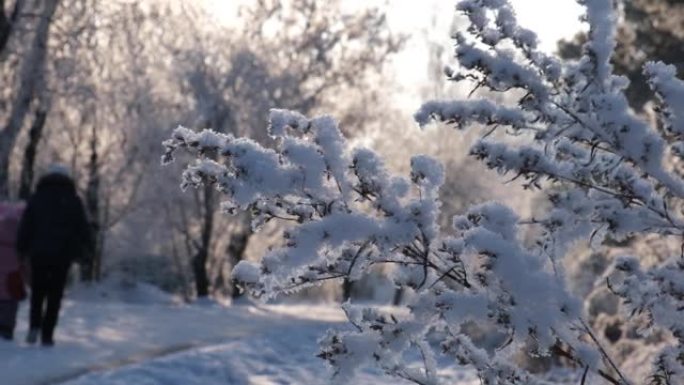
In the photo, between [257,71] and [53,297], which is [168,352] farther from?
[257,71]

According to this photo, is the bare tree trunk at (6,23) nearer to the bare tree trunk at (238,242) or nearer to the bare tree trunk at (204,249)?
the bare tree trunk at (204,249)

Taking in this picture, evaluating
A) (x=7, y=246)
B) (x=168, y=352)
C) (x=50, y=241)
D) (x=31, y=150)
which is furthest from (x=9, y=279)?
(x=31, y=150)

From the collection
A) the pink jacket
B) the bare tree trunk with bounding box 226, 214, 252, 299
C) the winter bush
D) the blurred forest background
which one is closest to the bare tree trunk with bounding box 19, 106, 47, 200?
the blurred forest background

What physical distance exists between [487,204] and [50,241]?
8912mm

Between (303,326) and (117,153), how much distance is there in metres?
19.8

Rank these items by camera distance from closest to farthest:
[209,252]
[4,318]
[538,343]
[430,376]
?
[538,343]
[430,376]
[4,318]
[209,252]

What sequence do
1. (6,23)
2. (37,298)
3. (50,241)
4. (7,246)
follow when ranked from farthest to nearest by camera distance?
(6,23), (7,246), (37,298), (50,241)

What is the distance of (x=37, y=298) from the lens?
1203cm

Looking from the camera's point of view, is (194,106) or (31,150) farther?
(194,106)

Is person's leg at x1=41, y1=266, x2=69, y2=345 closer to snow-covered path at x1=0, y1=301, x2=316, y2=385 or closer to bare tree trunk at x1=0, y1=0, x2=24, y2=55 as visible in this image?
snow-covered path at x1=0, y1=301, x2=316, y2=385

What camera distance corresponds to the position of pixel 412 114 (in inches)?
136

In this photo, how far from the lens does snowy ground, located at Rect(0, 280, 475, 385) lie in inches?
414

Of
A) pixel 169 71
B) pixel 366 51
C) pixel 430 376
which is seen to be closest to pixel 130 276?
pixel 169 71

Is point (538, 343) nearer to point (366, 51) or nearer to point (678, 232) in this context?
point (678, 232)
